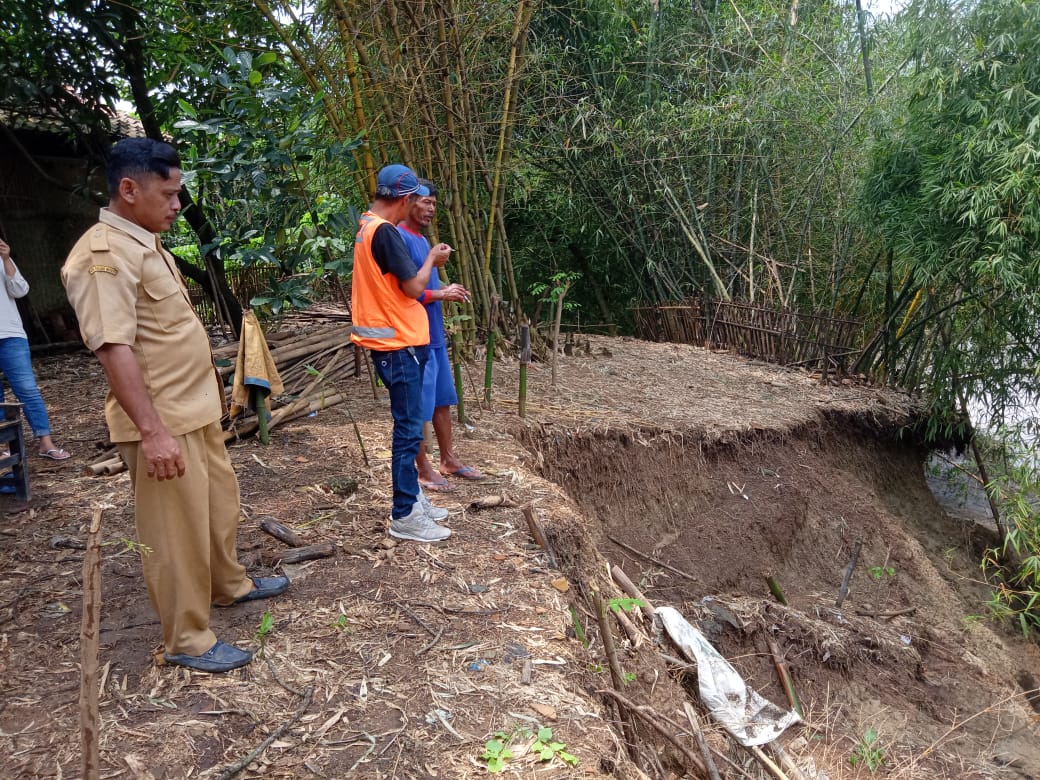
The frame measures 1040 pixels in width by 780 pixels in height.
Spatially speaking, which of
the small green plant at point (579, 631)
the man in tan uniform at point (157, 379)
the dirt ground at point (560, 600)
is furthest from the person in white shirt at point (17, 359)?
the small green plant at point (579, 631)

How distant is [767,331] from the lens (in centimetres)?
771

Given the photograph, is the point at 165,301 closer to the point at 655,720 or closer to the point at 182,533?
the point at 182,533

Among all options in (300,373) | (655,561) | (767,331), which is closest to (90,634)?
(300,373)

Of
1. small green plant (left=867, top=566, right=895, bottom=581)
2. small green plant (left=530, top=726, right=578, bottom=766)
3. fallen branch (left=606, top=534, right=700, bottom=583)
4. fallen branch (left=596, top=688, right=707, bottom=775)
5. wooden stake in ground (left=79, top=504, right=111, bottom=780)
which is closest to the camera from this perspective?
wooden stake in ground (left=79, top=504, right=111, bottom=780)

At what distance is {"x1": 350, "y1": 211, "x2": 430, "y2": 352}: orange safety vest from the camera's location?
2.77m

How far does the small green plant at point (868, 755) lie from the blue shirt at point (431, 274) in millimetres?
2734

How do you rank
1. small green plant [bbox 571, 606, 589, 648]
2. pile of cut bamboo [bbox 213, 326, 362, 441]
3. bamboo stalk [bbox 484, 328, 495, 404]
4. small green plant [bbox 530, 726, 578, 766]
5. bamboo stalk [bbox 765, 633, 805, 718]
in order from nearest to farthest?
small green plant [bbox 530, 726, 578, 766] → small green plant [bbox 571, 606, 589, 648] → bamboo stalk [bbox 765, 633, 805, 718] → pile of cut bamboo [bbox 213, 326, 362, 441] → bamboo stalk [bbox 484, 328, 495, 404]

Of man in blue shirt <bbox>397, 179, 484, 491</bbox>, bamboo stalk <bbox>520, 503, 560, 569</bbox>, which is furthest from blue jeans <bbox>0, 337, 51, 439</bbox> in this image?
bamboo stalk <bbox>520, 503, 560, 569</bbox>

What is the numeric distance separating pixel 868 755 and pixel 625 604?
1.43 metres

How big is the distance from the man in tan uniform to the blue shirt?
3.56 ft

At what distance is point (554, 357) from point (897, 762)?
10.5 ft

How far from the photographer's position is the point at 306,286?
402 centimetres

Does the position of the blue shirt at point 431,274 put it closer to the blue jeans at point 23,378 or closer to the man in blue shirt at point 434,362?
the man in blue shirt at point 434,362

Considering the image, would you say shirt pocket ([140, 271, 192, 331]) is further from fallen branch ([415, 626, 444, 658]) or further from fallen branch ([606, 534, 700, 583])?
fallen branch ([606, 534, 700, 583])
